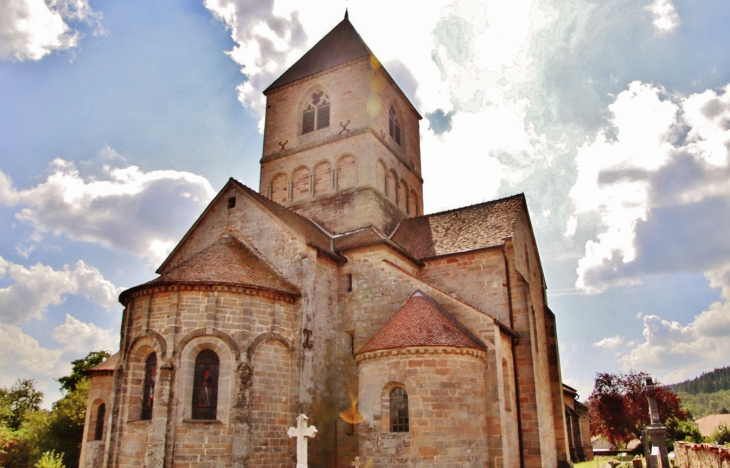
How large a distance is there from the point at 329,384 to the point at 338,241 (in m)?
6.08

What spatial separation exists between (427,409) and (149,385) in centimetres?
787

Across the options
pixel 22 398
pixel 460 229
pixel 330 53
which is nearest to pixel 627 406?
pixel 460 229

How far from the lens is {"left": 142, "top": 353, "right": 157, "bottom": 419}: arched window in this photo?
49.2 feet

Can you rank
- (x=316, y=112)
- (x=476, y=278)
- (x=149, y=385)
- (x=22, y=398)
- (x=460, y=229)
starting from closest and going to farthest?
(x=149, y=385)
(x=476, y=278)
(x=460, y=229)
(x=316, y=112)
(x=22, y=398)

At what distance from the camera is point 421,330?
15414 millimetres

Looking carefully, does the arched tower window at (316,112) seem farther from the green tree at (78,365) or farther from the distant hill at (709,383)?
the distant hill at (709,383)

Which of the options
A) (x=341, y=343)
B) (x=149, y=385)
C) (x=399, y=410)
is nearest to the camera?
(x=399, y=410)

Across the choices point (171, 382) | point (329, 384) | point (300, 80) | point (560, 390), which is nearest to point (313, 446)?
point (329, 384)

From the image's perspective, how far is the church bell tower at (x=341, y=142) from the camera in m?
23.5

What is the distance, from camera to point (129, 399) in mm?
15055

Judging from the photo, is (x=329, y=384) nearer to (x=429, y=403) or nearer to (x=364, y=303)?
(x=364, y=303)

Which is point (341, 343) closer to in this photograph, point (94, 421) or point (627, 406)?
point (94, 421)

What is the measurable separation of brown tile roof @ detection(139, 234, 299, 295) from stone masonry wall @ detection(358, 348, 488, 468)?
13.4ft

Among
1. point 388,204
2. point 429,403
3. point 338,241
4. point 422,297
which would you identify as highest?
point 388,204
